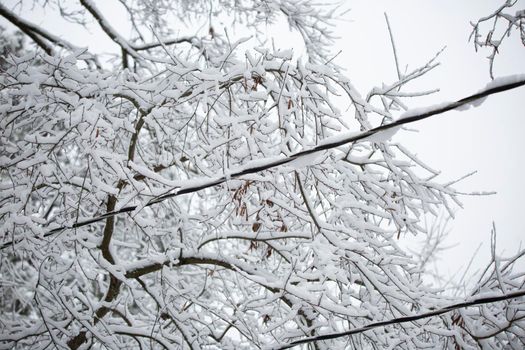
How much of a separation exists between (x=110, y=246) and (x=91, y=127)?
1.51 metres

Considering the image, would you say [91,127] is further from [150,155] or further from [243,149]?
[150,155]

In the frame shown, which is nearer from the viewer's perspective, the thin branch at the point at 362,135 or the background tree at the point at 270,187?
the thin branch at the point at 362,135

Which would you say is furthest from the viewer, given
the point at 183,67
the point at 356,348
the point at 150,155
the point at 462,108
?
the point at 150,155

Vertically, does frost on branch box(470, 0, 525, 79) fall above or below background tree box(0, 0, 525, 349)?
above

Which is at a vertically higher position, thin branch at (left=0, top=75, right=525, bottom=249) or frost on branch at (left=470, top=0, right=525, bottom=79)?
frost on branch at (left=470, top=0, right=525, bottom=79)

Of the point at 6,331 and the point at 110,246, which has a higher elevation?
the point at 110,246

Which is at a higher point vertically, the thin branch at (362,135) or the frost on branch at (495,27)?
the frost on branch at (495,27)

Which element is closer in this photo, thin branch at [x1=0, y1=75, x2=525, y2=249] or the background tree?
thin branch at [x1=0, y1=75, x2=525, y2=249]

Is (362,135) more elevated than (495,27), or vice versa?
(495,27)

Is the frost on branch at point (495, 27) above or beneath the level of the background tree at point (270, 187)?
above

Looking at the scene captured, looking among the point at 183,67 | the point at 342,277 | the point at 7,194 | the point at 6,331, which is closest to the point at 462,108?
the point at 342,277

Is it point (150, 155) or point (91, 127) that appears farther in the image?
point (150, 155)

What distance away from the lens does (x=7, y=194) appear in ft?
7.65

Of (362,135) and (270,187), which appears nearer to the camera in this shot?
(362,135)
